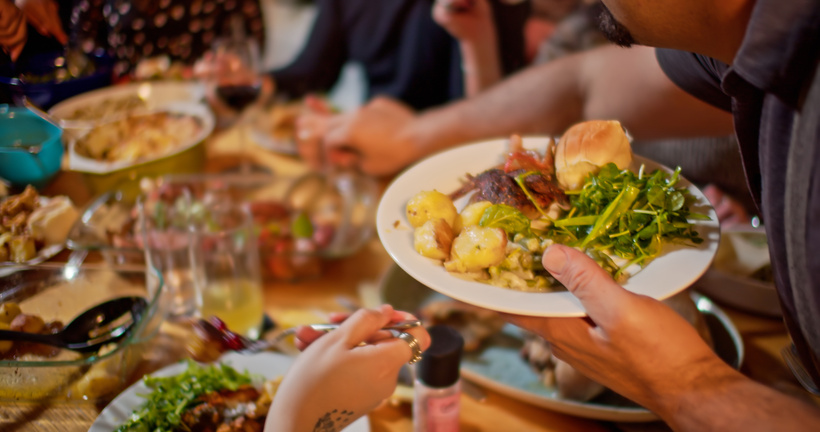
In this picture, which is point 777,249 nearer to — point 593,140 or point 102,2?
point 593,140

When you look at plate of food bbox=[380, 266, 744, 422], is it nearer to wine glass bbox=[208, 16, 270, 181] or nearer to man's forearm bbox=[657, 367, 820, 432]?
man's forearm bbox=[657, 367, 820, 432]

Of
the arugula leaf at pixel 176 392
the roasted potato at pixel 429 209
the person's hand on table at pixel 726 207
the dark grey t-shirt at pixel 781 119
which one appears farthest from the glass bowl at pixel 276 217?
the person's hand on table at pixel 726 207

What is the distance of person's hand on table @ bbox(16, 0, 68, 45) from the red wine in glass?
0.79 m

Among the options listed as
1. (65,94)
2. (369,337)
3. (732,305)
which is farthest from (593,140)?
(65,94)

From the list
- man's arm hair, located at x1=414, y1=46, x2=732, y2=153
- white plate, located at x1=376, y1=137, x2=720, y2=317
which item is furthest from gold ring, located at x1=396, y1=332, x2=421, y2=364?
man's arm hair, located at x1=414, y1=46, x2=732, y2=153

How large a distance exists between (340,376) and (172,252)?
736mm

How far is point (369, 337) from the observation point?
86 cm

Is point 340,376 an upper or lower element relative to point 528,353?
upper

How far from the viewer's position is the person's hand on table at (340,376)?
31.3 inches

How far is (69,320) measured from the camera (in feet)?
3.09

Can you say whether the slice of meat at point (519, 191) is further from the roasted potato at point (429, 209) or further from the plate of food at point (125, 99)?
the plate of food at point (125, 99)

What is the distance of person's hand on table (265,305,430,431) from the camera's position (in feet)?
2.61

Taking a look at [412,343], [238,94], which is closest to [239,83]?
[238,94]

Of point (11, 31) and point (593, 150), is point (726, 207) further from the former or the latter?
point (11, 31)
